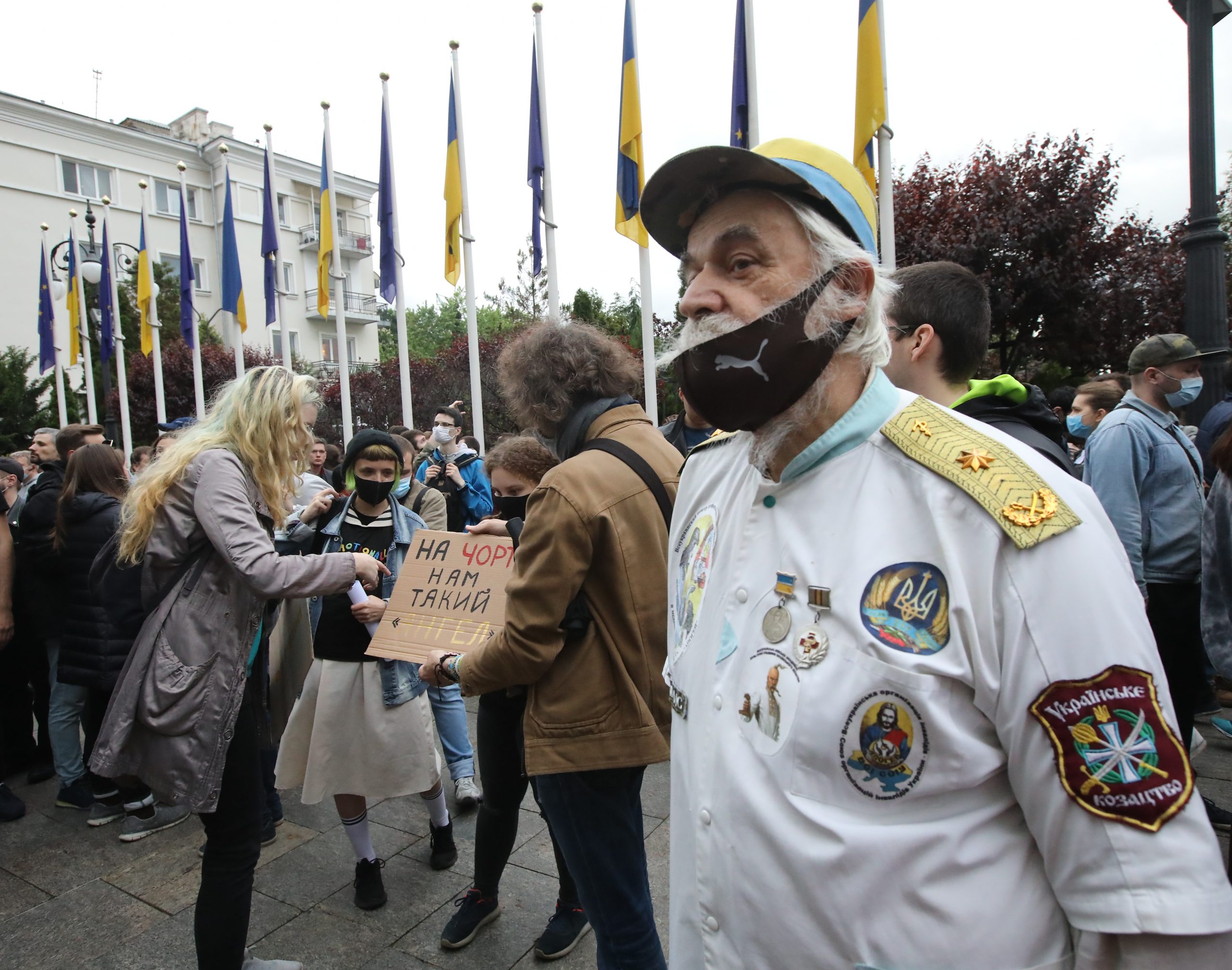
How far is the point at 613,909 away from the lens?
2.24 m

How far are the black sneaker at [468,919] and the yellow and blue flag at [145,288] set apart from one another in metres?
15.7

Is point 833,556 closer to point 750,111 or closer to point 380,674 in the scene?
point 380,674

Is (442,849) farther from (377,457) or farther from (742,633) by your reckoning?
(742,633)

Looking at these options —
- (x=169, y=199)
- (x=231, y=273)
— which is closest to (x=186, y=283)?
(x=231, y=273)

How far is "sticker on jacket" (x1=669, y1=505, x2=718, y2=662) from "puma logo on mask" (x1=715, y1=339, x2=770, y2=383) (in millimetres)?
311

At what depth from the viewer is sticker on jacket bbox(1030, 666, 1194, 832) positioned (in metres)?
0.90

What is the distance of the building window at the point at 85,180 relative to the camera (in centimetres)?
3241

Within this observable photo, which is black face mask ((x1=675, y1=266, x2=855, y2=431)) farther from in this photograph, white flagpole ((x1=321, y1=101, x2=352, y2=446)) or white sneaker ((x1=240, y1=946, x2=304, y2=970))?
white flagpole ((x1=321, y1=101, x2=352, y2=446))

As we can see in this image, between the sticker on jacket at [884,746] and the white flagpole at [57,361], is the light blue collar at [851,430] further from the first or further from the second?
the white flagpole at [57,361]

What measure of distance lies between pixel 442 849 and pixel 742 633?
9.50 ft

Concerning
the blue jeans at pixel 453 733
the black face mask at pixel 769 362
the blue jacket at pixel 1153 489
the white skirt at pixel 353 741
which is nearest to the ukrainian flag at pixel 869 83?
the blue jacket at pixel 1153 489

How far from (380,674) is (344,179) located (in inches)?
1473

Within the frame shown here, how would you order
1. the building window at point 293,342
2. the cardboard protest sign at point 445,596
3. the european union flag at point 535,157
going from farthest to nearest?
the building window at point 293,342
the european union flag at point 535,157
the cardboard protest sign at point 445,596

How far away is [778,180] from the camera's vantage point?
49.4 inches
